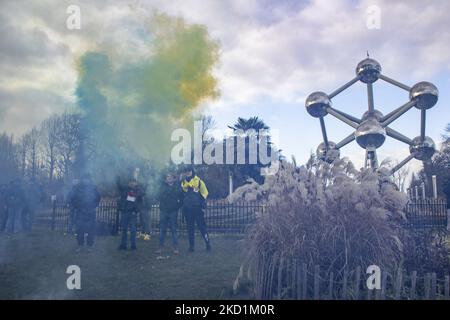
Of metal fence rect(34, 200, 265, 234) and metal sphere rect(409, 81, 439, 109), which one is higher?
metal sphere rect(409, 81, 439, 109)

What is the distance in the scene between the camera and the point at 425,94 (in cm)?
1823

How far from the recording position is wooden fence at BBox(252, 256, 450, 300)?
151 inches

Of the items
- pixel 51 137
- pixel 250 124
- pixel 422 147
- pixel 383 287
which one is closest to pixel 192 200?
pixel 383 287

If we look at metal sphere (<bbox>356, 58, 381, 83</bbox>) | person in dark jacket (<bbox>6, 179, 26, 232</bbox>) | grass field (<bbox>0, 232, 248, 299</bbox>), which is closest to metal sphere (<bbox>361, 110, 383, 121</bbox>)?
metal sphere (<bbox>356, 58, 381, 83</bbox>)

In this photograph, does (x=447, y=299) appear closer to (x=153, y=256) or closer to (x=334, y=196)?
(x=334, y=196)

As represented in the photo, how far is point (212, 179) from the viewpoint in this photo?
104 ft

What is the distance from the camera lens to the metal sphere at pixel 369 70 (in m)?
19.2

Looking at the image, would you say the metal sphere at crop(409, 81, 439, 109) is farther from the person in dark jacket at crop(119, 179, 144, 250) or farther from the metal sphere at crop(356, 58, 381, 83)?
the person in dark jacket at crop(119, 179, 144, 250)

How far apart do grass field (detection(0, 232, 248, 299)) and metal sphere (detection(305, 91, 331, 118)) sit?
38.5ft

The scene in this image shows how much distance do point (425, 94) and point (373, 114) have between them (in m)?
2.53

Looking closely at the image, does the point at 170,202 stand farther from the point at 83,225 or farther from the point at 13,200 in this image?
the point at 13,200
